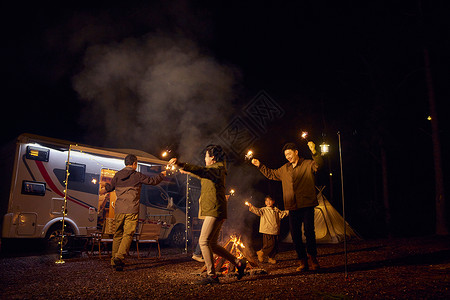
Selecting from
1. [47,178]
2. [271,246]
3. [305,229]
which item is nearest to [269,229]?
[271,246]

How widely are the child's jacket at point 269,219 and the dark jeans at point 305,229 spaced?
1899 millimetres

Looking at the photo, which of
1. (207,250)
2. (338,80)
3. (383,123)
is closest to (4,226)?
(207,250)

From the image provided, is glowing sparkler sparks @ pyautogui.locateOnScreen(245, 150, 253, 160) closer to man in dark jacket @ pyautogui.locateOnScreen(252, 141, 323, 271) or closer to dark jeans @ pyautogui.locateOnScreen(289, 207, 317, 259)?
man in dark jacket @ pyautogui.locateOnScreen(252, 141, 323, 271)

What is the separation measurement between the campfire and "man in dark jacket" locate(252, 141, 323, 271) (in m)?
0.74

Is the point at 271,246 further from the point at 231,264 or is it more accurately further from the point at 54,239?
the point at 54,239

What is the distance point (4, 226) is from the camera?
26.2ft

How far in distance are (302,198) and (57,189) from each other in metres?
7.36

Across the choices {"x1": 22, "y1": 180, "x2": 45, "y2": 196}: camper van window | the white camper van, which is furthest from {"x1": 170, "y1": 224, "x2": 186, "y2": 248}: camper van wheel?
{"x1": 22, "y1": 180, "x2": 45, "y2": 196}: camper van window

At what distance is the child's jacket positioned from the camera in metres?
6.94

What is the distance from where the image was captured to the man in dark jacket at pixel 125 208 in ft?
18.3

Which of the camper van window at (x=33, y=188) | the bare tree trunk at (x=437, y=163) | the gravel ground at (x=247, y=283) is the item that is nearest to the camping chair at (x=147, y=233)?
the gravel ground at (x=247, y=283)

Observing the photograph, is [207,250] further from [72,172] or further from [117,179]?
[72,172]

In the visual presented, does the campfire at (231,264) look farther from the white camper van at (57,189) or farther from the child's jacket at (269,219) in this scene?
the white camper van at (57,189)

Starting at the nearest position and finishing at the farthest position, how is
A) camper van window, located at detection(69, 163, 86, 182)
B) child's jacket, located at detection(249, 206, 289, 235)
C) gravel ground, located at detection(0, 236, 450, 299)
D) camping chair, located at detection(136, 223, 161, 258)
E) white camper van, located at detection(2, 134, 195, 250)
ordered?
1. gravel ground, located at detection(0, 236, 450, 299)
2. child's jacket, located at detection(249, 206, 289, 235)
3. camping chair, located at detection(136, 223, 161, 258)
4. white camper van, located at detection(2, 134, 195, 250)
5. camper van window, located at detection(69, 163, 86, 182)
